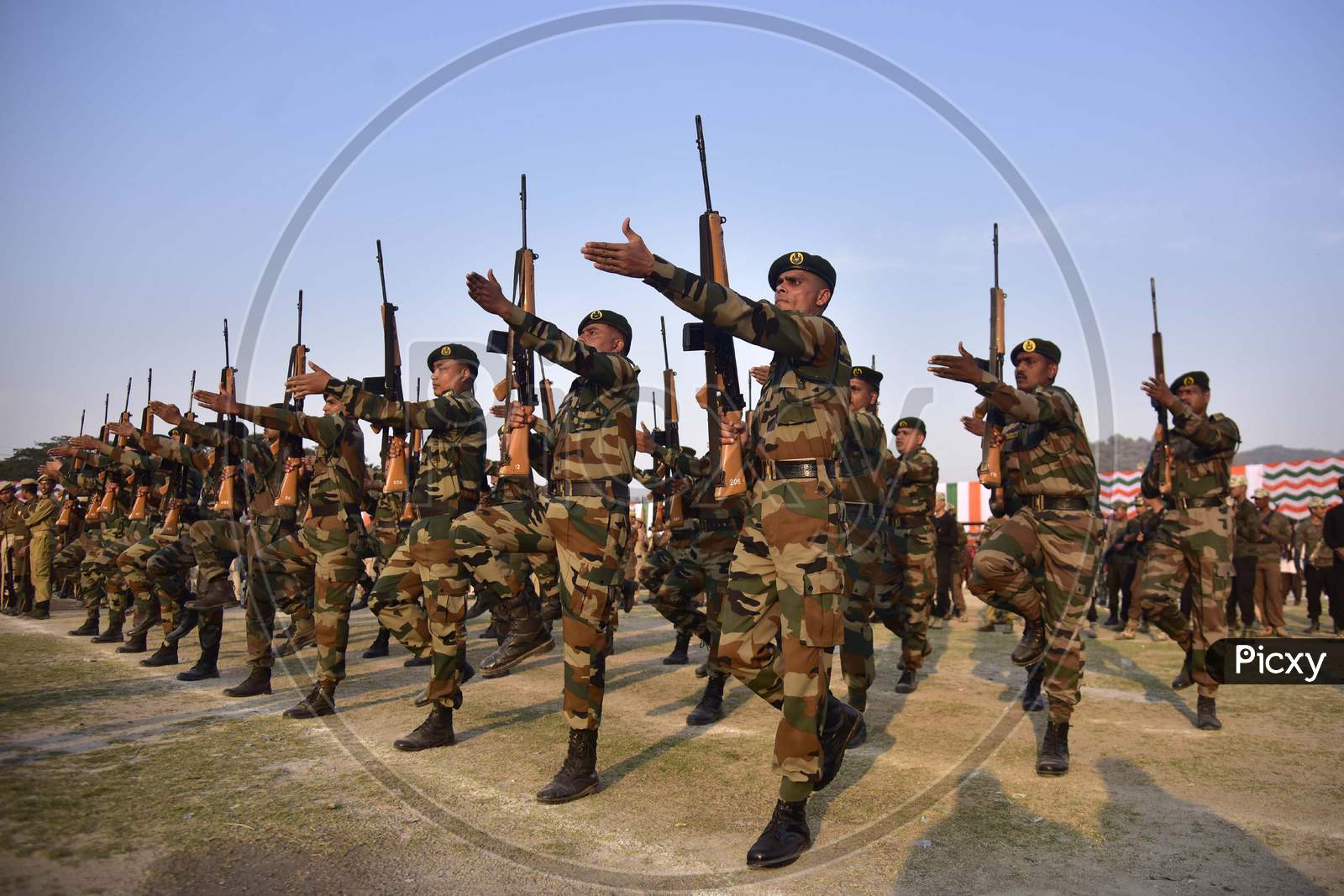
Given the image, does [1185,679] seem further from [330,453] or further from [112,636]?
[112,636]

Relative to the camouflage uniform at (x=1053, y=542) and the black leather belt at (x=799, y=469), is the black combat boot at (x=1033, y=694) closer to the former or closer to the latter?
the camouflage uniform at (x=1053, y=542)

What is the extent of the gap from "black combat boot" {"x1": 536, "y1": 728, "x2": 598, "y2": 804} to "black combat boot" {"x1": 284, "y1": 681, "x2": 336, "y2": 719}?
2592mm

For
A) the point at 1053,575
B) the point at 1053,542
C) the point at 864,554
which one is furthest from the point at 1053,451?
the point at 864,554

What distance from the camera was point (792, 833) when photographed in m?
3.83

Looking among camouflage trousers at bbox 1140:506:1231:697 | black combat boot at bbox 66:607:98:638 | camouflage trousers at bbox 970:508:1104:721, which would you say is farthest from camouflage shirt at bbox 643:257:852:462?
black combat boot at bbox 66:607:98:638

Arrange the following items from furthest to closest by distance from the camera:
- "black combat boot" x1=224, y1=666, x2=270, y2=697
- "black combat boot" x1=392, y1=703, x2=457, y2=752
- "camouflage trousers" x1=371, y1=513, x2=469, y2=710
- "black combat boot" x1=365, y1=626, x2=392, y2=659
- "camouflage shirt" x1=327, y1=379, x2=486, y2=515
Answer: "black combat boot" x1=365, y1=626, x2=392, y2=659 < "black combat boot" x1=224, y1=666, x2=270, y2=697 < "camouflage shirt" x1=327, y1=379, x2=486, y2=515 < "camouflage trousers" x1=371, y1=513, x2=469, y2=710 < "black combat boot" x1=392, y1=703, x2=457, y2=752

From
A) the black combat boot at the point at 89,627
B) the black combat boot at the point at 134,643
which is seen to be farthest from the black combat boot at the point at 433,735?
the black combat boot at the point at 89,627

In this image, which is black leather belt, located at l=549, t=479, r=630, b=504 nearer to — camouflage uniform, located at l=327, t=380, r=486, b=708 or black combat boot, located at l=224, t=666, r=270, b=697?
camouflage uniform, located at l=327, t=380, r=486, b=708

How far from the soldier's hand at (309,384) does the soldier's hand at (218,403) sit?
35.5 inches

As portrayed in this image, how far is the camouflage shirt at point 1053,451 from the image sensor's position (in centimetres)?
563

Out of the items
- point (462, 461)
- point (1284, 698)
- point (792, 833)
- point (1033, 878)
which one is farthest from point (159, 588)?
point (1284, 698)

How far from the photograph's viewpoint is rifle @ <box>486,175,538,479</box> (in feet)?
20.7

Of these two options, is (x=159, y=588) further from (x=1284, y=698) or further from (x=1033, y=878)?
(x=1284, y=698)

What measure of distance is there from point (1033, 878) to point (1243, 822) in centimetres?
A: 151
